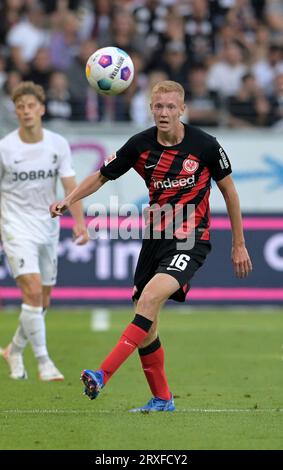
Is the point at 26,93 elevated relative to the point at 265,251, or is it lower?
elevated

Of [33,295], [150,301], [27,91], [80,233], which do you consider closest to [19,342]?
[33,295]

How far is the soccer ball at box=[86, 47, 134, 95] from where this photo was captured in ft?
27.9

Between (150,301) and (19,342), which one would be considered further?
(19,342)

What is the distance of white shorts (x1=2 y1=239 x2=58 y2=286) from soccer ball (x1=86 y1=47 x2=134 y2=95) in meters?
2.02

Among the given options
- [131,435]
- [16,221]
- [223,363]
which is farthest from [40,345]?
[131,435]

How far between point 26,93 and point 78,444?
4257 millimetres

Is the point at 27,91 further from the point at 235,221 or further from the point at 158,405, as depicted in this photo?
the point at 158,405

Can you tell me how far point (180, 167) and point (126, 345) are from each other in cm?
138

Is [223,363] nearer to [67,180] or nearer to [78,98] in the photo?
[67,180]

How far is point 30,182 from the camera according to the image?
33.0 feet

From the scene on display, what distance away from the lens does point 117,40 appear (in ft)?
59.2

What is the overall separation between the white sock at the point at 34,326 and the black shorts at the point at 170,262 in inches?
85.8

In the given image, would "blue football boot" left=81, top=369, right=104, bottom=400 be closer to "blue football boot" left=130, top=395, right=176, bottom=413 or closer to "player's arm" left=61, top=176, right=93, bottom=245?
"blue football boot" left=130, top=395, right=176, bottom=413

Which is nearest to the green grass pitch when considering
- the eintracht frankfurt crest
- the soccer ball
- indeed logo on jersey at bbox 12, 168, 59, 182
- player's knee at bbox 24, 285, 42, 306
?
player's knee at bbox 24, 285, 42, 306
